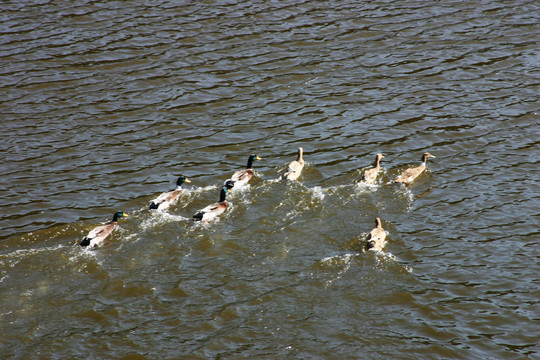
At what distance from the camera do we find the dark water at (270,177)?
12133 mm

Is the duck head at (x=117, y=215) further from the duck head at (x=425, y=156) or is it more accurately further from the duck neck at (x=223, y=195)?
the duck head at (x=425, y=156)

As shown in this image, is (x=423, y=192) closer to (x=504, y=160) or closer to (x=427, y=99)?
(x=504, y=160)

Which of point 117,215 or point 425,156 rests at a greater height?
point 117,215

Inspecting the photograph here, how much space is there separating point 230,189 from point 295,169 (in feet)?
6.31

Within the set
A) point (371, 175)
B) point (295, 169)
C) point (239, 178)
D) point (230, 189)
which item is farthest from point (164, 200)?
point (371, 175)

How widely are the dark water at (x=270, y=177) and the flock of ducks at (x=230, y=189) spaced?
25cm

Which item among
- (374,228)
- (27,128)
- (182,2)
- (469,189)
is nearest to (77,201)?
(27,128)

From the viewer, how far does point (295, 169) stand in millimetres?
17516

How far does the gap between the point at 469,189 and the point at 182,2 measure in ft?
56.0

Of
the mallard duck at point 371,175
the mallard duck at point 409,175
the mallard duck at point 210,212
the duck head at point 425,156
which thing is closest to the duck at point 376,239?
the mallard duck at point 371,175

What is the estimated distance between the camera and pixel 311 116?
2097 centimetres

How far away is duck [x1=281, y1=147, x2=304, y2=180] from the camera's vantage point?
17.3 metres

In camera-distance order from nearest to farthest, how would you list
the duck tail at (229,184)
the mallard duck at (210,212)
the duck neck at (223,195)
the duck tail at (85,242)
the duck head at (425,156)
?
the duck tail at (85,242)
the mallard duck at (210,212)
the duck neck at (223,195)
the duck tail at (229,184)
the duck head at (425,156)

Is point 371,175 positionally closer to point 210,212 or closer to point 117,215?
point 210,212
